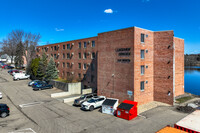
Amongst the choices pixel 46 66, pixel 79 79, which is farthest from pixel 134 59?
pixel 46 66

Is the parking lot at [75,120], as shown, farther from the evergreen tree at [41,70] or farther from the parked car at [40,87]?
the evergreen tree at [41,70]

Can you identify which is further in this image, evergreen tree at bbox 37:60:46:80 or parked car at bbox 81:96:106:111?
evergreen tree at bbox 37:60:46:80

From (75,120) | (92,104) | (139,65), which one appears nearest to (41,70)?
(92,104)

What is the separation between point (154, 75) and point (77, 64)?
20497 millimetres

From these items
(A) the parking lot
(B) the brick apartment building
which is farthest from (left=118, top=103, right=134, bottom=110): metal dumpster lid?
(B) the brick apartment building

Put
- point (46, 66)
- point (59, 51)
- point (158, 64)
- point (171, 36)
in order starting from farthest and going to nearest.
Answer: point (59, 51) → point (46, 66) → point (158, 64) → point (171, 36)

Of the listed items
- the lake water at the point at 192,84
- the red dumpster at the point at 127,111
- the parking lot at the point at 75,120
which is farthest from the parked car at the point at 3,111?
the lake water at the point at 192,84

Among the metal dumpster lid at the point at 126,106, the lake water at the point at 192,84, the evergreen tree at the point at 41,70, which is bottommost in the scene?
the lake water at the point at 192,84

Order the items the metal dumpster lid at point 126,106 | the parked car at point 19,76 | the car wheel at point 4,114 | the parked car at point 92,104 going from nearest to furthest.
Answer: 1. the car wheel at point 4,114
2. the metal dumpster lid at point 126,106
3. the parked car at point 92,104
4. the parked car at point 19,76

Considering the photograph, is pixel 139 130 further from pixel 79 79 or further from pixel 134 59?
pixel 79 79

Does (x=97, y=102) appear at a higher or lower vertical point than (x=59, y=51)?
lower

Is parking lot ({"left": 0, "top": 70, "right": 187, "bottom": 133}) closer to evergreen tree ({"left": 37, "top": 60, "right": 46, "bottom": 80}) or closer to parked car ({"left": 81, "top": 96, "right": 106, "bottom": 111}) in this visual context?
parked car ({"left": 81, "top": 96, "right": 106, "bottom": 111})

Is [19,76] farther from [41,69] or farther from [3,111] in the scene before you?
[3,111]

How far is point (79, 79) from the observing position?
117ft
